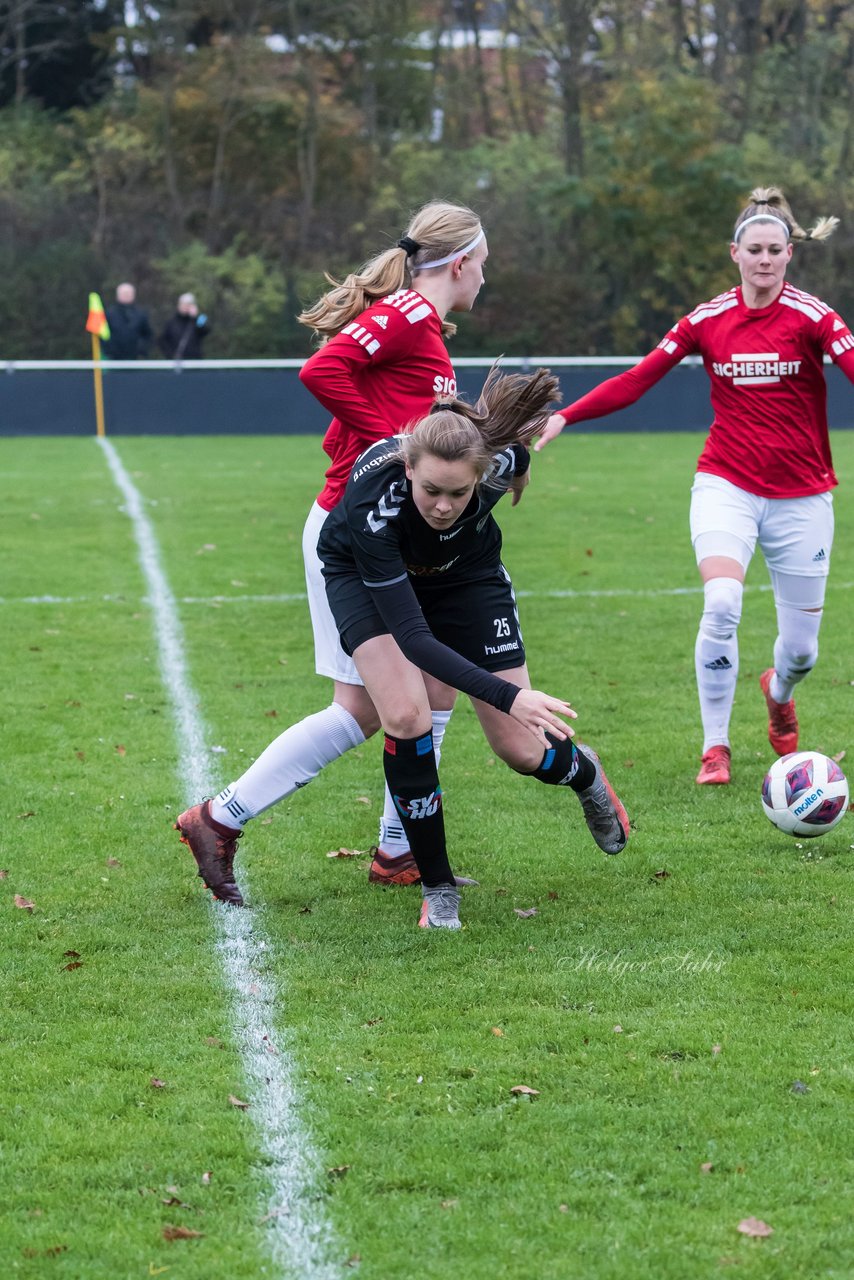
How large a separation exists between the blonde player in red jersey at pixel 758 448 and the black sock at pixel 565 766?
161 centimetres

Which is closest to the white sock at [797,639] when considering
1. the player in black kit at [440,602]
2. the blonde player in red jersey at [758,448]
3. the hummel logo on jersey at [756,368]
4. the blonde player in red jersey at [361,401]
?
the blonde player in red jersey at [758,448]

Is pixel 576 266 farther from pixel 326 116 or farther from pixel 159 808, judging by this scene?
pixel 159 808

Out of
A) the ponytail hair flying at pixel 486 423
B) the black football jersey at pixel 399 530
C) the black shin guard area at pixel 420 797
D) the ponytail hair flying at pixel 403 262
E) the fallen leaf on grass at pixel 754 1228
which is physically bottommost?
the fallen leaf on grass at pixel 754 1228

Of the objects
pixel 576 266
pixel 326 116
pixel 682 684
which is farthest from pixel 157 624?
pixel 326 116

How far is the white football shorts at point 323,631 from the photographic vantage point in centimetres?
507

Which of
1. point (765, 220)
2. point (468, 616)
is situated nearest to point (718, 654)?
point (765, 220)

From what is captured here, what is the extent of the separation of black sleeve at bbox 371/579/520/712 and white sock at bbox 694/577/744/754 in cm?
204

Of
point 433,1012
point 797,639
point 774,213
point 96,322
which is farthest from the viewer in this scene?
point 96,322

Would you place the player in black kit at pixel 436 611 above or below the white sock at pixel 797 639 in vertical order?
above

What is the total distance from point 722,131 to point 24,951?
113ft

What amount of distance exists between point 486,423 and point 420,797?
1.11 meters

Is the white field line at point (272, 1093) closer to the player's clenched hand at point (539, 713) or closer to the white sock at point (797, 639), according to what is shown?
the player's clenched hand at point (539, 713)

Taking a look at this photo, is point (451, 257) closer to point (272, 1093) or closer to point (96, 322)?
point (272, 1093)

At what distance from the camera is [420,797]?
188 inches
